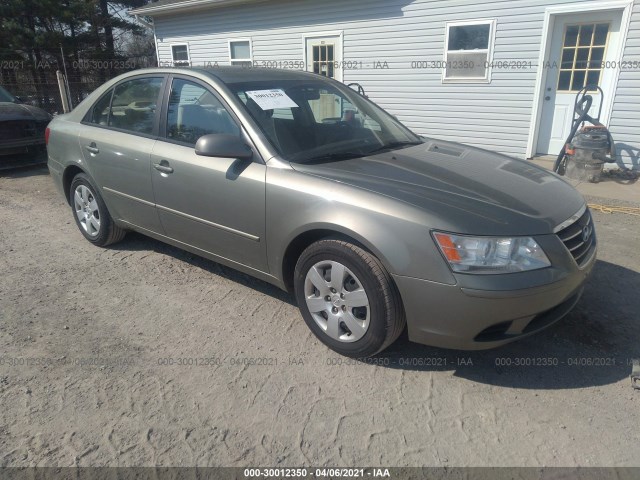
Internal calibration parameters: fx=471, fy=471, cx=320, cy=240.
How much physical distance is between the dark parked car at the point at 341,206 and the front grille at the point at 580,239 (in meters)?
0.01


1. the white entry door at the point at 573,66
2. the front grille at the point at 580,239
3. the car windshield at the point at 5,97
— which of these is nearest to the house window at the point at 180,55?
the car windshield at the point at 5,97

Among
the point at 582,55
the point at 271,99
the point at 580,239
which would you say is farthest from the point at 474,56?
the point at 580,239

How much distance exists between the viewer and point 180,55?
1454 centimetres

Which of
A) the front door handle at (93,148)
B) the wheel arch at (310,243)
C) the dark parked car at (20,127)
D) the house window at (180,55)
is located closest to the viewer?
the wheel arch at (310,243)

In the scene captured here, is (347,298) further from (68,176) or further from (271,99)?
(68,176)

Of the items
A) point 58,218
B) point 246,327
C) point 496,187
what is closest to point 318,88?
point 496,187

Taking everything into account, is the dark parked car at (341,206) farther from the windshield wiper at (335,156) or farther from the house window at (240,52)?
the house window at (240,52)

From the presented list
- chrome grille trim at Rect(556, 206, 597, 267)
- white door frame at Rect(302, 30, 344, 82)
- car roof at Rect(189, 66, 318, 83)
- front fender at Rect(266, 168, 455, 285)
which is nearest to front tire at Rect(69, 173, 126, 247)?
car roof at Rect(189, 66, 318, 83)

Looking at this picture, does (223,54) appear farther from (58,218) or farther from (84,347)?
(84,347)

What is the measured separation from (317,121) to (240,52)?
1056 cm

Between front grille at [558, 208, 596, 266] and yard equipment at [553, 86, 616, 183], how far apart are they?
4.99 meters

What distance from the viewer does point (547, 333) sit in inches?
123

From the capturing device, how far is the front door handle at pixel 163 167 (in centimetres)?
349

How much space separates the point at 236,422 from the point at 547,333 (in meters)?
2.08
